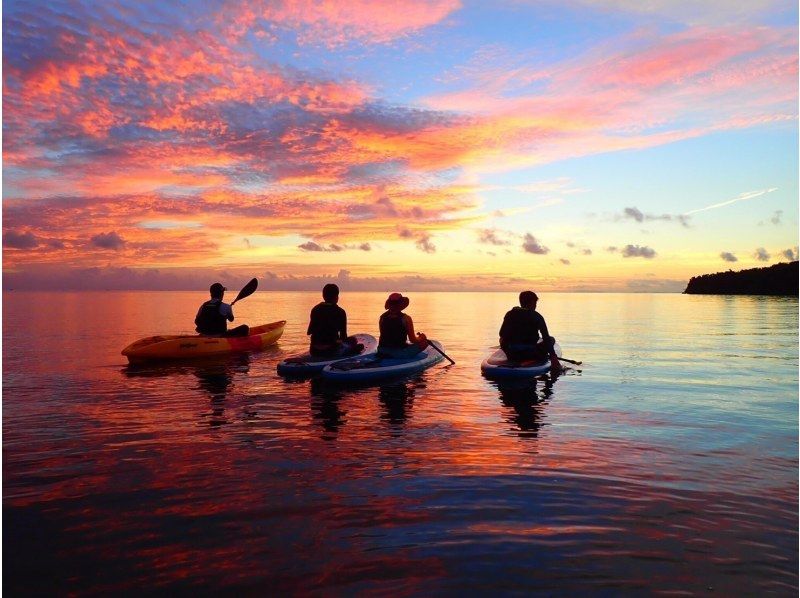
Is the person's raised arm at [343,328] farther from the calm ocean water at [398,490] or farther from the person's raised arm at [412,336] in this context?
the calm ocean water at [398,490]

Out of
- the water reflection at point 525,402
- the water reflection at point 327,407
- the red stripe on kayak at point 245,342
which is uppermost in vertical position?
the red stripe on kayak at point 245,342

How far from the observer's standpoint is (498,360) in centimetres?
1741

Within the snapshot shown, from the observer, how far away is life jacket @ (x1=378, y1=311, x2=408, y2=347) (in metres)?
16.8

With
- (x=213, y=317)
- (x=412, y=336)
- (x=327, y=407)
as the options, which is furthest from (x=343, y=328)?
(x=213, y=317)

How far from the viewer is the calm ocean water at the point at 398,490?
5.16 m

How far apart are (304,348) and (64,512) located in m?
20.2

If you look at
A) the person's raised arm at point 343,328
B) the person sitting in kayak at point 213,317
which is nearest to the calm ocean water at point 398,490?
the person's raised arm at point 343,328

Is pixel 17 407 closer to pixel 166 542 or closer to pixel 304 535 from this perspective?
pixel 166 542

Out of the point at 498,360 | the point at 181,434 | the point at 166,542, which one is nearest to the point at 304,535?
the point at 166,542

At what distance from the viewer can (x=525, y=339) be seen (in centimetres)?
1689

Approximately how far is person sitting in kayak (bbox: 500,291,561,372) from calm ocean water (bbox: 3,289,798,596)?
1643 mm

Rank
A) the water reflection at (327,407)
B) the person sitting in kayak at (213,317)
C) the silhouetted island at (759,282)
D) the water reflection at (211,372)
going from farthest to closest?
1. the silhouetted island at (759,282)
2. the person sitting in kayak at (213,317)
3. the water reflection at (211,372)
4. the water reflection at (327,407)

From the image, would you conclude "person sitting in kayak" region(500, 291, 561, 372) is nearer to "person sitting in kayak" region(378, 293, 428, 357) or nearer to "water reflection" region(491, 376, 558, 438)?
"water reflection" region(491, 376, 558, 438)

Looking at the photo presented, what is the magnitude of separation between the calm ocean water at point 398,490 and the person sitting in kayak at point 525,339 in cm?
164
